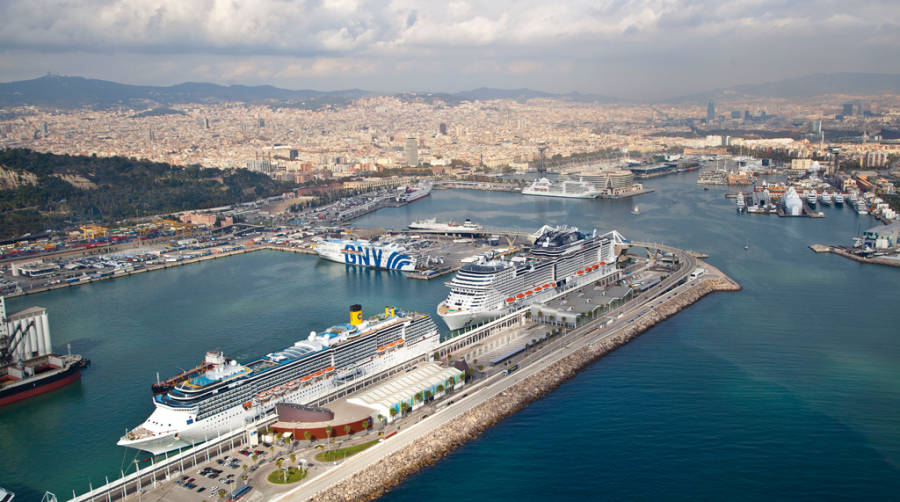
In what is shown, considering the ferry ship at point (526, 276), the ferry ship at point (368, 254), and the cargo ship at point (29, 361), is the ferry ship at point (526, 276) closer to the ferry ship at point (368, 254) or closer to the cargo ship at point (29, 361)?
the ferry ship at point (368, 254)

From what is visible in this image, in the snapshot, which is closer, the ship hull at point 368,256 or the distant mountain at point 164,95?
the ship hull at point 368,256

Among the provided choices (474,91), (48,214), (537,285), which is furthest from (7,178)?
(474,91)

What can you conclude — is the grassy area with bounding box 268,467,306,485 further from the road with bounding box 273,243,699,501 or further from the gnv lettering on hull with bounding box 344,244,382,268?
the gnv lettering on hull with bounding box 344,244,382,268

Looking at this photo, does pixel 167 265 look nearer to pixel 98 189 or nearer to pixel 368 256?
pixel 368 256

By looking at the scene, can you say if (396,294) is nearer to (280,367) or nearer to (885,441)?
(280,367)

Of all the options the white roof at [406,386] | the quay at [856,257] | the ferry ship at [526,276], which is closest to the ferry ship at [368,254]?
the ferry ship at [526,276]
